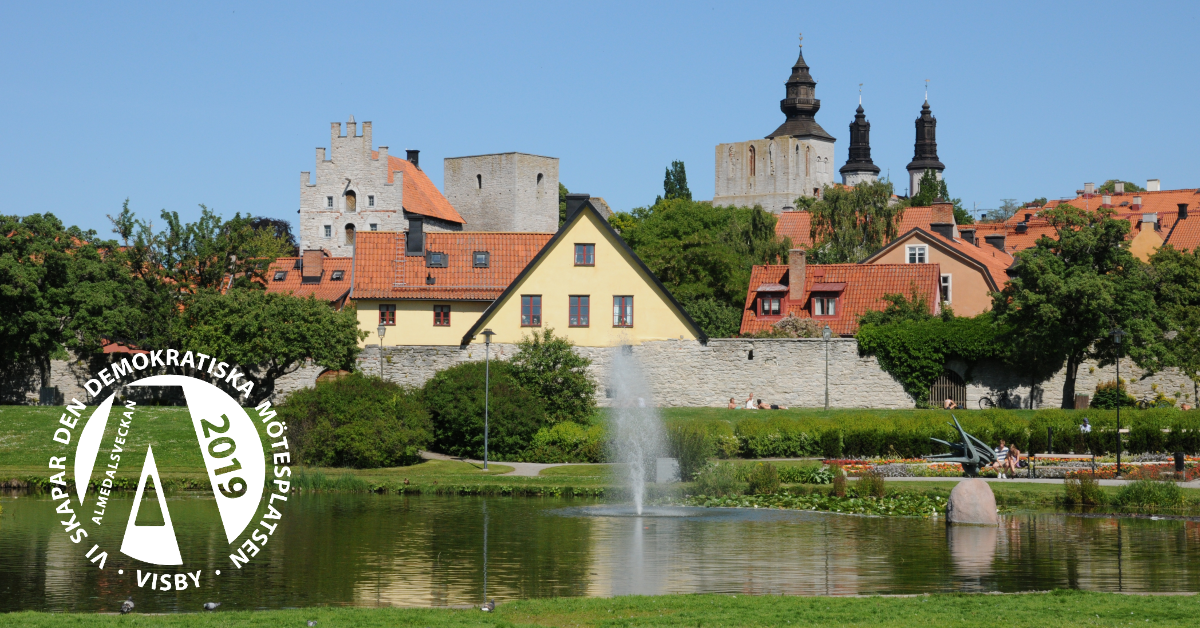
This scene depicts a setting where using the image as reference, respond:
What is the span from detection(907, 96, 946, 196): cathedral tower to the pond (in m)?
163

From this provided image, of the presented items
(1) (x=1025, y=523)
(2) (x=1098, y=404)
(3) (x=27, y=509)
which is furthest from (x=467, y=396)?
(2) (x=1098, y=404)

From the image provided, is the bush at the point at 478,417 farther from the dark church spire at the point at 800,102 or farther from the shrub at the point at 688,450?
the dark church spire at the point at 800,102

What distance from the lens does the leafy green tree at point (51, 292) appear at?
47250 millimetres

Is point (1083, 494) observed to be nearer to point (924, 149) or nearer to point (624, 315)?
point (624, 315)

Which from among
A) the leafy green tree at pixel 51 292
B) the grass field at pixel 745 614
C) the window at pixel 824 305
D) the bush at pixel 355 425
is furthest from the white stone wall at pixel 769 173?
the grass field at pixel 745 614

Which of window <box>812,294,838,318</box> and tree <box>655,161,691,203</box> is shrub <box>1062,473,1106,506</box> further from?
tree <box>655,161,691,203</box>

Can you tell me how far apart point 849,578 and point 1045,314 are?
3173 centimetres

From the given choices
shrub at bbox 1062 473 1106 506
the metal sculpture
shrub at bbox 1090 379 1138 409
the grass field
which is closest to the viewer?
the grass field

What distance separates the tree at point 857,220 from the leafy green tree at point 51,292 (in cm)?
4342

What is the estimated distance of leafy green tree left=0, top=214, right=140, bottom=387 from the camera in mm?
47250

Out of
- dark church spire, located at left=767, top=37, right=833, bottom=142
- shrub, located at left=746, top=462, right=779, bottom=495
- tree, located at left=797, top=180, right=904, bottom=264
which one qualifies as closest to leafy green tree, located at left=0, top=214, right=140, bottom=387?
shrub, located at left=746, top=462, right=779, bottom=495

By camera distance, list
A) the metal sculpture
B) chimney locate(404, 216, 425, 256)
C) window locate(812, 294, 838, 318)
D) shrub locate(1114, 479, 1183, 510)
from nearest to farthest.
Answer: shrub locate(1114, 479, 1183, 510)
the metal sculpture
chimney locate(404, 216, 425, 256)
window locate(812, 294, 838, 318)

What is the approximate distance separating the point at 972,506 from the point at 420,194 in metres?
69.8

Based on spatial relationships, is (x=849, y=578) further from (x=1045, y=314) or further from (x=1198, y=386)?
(x=1198, y=386)
